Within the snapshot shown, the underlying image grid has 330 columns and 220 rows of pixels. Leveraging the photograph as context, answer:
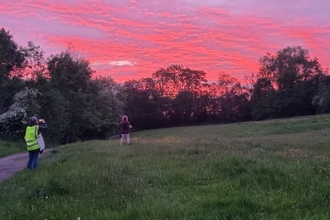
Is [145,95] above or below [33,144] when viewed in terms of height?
above

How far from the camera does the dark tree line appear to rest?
36.0 m

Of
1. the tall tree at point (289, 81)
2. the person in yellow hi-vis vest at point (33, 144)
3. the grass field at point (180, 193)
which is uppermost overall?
the tall tree at point (289, 81)

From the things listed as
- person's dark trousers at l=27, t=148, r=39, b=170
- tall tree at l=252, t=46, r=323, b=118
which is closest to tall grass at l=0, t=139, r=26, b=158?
person's dark trousers at l=27, t=148, r=39, b=170

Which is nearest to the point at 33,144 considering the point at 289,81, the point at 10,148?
the point at 10,148

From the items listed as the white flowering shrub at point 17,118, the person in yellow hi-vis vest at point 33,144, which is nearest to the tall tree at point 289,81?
the white flowering shrub at point 17,118

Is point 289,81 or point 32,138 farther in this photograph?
point 289,81

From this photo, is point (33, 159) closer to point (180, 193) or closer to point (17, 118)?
point (180, 193)

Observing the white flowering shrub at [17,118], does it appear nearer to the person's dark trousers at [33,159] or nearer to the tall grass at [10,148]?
the tall grass at [10,148]

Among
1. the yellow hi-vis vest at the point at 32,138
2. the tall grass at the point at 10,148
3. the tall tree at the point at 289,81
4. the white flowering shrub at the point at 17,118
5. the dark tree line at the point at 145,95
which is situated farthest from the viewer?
the tall tree at the point at 289,81

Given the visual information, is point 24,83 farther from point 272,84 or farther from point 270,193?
point 272,84

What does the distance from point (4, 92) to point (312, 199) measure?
35.7 meters

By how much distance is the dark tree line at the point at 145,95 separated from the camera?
36.0 m

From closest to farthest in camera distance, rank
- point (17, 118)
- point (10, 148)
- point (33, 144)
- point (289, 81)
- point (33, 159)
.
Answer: point (33, 144) → point (33, 159) → point (10, 148) → point (17, 118) → point (289, 81)

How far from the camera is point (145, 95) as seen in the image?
303 ft
